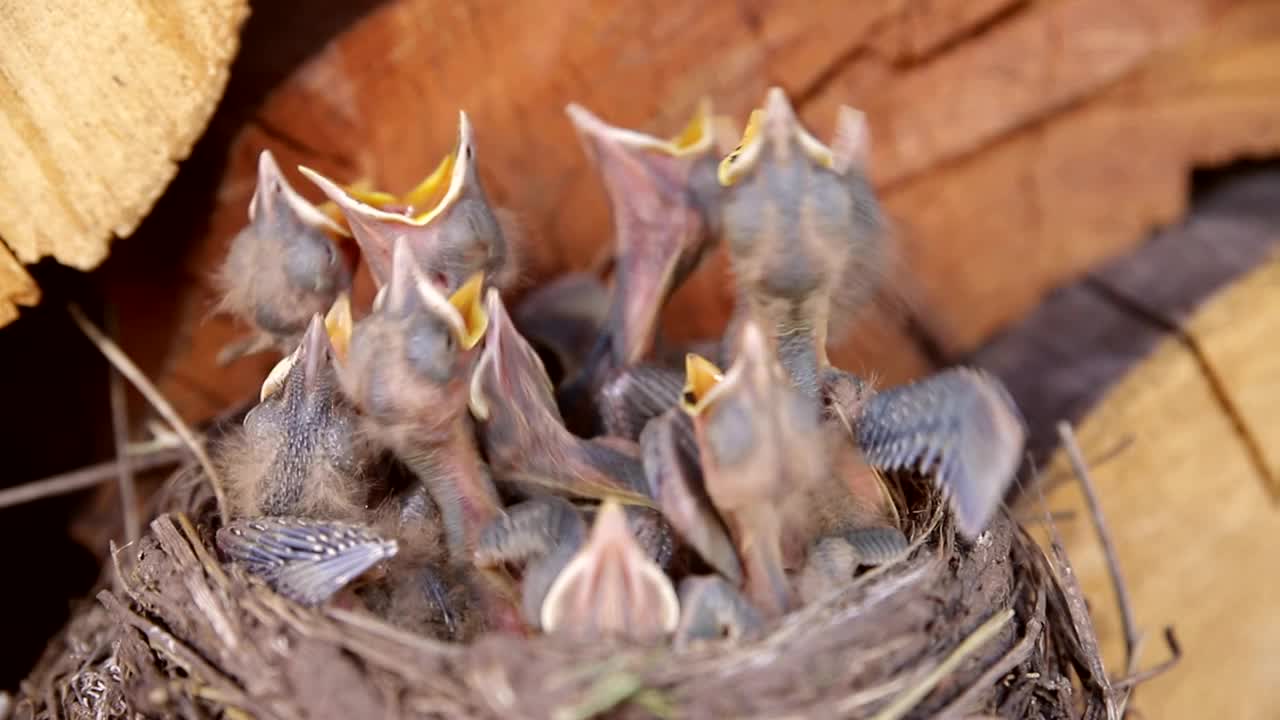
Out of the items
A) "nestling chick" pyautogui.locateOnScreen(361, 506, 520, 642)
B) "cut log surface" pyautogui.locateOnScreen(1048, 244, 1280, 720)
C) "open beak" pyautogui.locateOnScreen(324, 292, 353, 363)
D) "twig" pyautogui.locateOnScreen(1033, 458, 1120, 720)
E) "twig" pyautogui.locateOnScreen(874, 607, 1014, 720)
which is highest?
"open beak" pyautogui.locateOnScreen(324, 292, 353, 363)

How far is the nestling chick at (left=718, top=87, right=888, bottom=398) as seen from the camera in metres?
0.64

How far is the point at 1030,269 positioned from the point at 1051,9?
0.93 feet

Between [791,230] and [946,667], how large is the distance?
253 millimetres

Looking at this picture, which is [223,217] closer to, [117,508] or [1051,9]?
[117,508]

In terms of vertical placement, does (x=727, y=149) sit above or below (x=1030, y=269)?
above

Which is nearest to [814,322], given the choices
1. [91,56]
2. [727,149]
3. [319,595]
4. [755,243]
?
[755,243]

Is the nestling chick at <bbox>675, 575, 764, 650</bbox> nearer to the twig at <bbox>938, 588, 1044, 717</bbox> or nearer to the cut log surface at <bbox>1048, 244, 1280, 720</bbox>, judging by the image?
the twig at <bbox>938, 588, 1044, 717</bbox>

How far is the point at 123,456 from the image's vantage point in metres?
0.91

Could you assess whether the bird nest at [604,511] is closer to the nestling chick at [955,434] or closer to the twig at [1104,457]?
the nestling chick at [955,434]

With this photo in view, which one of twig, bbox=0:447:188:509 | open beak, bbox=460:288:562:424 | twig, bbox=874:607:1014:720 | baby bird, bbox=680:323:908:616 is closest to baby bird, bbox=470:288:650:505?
open beak, bbox=460:288:562:424

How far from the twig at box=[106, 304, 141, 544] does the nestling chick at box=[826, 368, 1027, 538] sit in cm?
58

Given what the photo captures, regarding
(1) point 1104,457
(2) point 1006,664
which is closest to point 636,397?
(2) point 1006,664

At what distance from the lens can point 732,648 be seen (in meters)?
0.56

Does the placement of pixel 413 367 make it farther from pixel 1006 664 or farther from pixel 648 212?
pixel 1006 664
